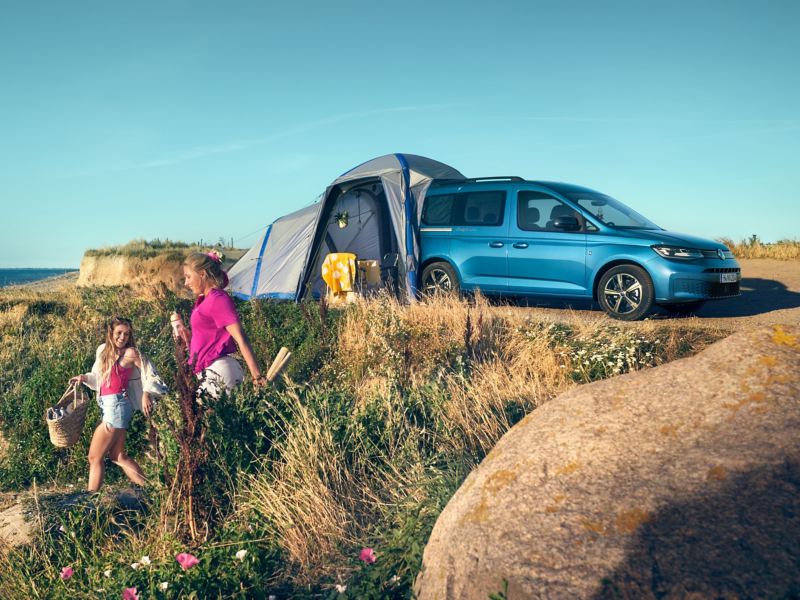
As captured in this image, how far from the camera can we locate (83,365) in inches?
337

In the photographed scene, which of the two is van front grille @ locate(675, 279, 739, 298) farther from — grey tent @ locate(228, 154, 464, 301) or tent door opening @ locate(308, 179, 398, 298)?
tent door opening @ locate(308, 179, 398, 298)

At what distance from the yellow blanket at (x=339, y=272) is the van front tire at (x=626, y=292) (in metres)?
4.44

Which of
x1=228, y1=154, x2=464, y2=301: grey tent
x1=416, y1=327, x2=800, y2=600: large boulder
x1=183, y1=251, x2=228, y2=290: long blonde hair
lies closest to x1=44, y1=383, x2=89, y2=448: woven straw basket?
x1=183, y1=251, x2=228, y2=290: long blonde hair

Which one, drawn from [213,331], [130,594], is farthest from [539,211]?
[130,594]

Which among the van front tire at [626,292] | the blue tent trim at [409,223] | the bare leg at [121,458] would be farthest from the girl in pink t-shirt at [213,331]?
the blue tent trim at [409,223]

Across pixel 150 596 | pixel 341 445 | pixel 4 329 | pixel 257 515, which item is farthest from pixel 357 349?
pixel 4 329

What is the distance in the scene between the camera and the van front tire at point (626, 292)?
9.84m

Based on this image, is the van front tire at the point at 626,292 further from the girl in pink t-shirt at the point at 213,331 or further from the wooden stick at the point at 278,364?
the girl in pink t-shirt at the point at 213,331

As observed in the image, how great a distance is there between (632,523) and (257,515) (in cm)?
278

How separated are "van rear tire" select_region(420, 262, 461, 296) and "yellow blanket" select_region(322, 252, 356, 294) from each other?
1432mm

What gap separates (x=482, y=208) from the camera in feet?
37.6

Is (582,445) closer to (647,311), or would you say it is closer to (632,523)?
(632,523)

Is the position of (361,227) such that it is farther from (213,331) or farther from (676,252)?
(213,331)

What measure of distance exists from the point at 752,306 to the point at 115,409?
924 cm
